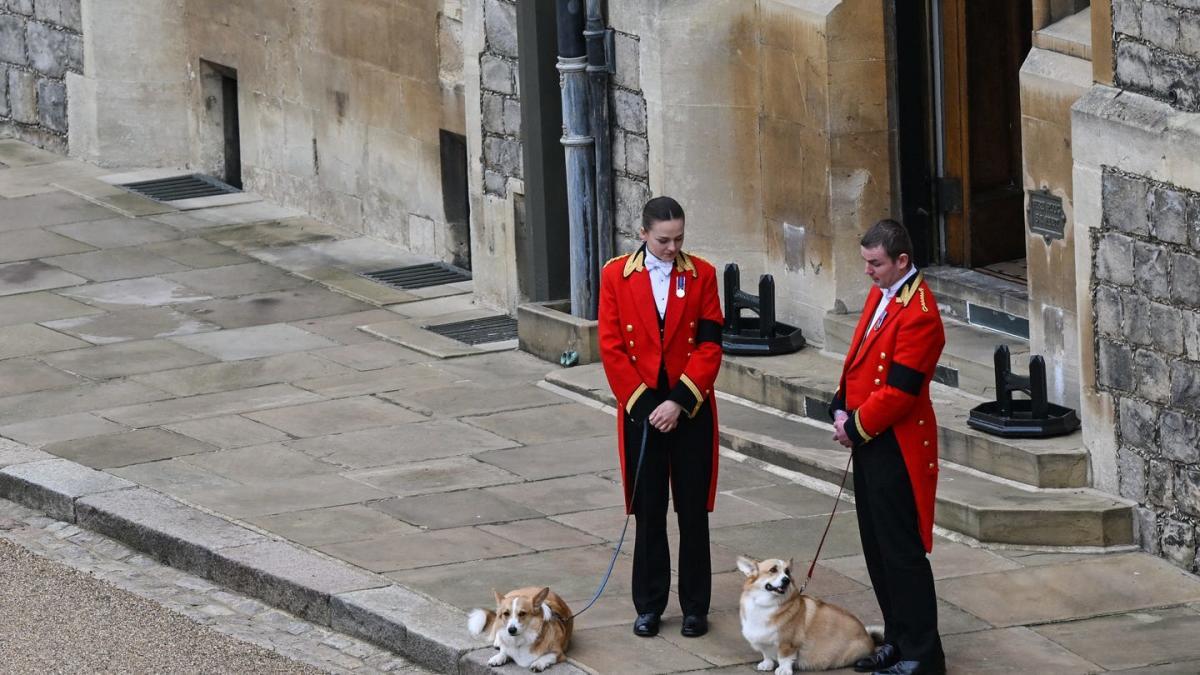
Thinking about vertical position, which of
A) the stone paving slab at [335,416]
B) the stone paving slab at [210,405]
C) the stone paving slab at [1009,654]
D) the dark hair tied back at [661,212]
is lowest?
the stone paving slab at [1009,654]

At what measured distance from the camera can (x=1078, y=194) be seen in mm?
10188

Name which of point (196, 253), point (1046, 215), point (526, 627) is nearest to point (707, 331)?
point (526, 627)

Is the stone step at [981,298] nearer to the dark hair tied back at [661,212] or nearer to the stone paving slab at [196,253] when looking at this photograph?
the dark hair tied back at [661,212]

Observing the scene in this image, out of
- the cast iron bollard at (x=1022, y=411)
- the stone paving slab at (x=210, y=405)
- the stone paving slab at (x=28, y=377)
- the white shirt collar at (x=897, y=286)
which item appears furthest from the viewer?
the stone paving slab at (x=28, y=377)

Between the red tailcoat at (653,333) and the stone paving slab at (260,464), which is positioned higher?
the red tailcoat at (653,333)

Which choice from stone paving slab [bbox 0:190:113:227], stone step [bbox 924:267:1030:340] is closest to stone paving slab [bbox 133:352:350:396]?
stone step [bbox 924:267:1030:340]

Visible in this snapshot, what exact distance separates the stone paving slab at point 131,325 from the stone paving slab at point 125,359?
0.18m

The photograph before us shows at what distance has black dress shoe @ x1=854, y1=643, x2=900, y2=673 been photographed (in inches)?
340

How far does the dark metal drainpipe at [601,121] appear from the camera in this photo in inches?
530

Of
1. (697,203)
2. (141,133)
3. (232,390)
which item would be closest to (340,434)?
(232,390)

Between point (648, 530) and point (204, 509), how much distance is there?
2783 millimetres

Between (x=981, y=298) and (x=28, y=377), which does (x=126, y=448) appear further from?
(x=981, y=298)

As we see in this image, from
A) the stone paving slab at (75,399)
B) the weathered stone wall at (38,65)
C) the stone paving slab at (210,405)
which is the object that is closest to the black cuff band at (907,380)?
the stone paving slab at (210,405)

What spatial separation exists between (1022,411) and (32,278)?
7.71 meters
